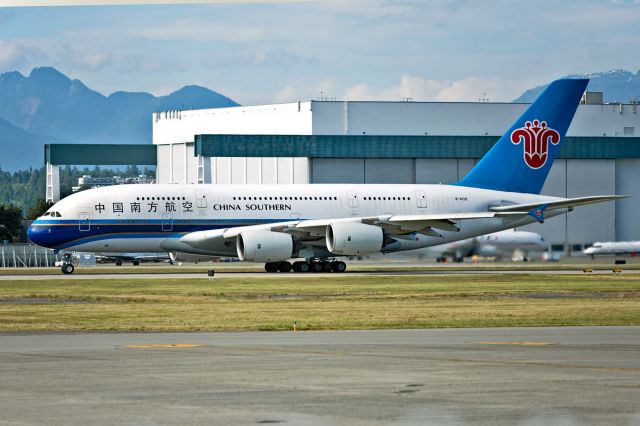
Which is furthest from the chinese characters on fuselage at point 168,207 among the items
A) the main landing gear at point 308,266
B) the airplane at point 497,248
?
the airplane at point 497,248

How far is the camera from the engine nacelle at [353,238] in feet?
207

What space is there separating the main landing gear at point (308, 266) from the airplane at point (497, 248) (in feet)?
16.6

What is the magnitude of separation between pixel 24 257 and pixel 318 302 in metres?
61.1

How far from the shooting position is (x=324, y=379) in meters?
19.2

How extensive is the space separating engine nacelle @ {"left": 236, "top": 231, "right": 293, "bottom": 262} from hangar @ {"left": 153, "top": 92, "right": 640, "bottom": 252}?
4955 cm

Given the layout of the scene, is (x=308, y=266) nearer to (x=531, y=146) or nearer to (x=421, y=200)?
(x=421, y=200)

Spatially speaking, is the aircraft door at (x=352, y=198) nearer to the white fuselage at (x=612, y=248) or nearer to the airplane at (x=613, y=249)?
the airplane at (x=613, y=249)

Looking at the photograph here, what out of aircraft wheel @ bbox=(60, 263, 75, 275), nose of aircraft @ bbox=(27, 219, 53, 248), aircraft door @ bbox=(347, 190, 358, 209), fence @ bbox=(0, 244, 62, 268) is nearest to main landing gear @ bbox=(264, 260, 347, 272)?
aircraft door @ bbox=(347, 190, 358, 209)

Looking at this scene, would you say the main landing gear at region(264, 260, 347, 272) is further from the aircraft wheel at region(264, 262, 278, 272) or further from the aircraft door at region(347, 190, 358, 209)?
the aircraft door at region(347, 190, 358, 209)

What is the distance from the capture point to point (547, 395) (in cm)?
1738

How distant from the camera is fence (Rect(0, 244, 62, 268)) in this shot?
95.5m

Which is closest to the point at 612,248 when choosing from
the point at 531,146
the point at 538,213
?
the point at 531,146

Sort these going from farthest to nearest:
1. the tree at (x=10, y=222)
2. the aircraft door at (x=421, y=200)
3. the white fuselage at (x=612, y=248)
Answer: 1. the tree at (x=10, y=222)
2. the white fuselage at (x=612, y=248)
3. the aircraft door at (x=421, y=200)

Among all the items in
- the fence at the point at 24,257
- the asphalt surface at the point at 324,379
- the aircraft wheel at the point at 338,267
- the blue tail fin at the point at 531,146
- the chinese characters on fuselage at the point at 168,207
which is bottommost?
the fence at the point at 24,257
